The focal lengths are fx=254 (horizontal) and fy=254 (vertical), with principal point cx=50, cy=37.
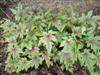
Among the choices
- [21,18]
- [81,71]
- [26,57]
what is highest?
[21,18]

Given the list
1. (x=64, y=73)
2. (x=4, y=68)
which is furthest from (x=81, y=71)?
(x=4, y=68)

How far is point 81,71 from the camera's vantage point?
393cm

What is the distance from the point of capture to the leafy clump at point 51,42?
147 inches

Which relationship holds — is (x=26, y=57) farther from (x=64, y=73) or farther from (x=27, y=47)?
(x=64, y=73)

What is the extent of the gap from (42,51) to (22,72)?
460 mm

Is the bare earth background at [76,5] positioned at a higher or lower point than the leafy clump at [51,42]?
higher

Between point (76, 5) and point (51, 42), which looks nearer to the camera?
point (51, 42)

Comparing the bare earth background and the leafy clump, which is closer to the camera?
the leafy clump

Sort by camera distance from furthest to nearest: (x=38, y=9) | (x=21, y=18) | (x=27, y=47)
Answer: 1. (x=38, y=9)
2. (x=21, y=18)
3. (x=27, y=47)

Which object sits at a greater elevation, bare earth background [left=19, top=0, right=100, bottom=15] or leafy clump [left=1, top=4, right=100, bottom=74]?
bare earth background [left=19, top=0, right=100, bottom=15]

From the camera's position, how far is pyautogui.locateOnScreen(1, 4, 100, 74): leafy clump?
3.74 meters

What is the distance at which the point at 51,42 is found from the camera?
373 centimetres

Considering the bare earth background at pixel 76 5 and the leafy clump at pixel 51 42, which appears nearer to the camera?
the leafy clump at pixel 51 42

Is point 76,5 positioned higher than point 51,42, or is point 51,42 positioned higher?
point 76,5
